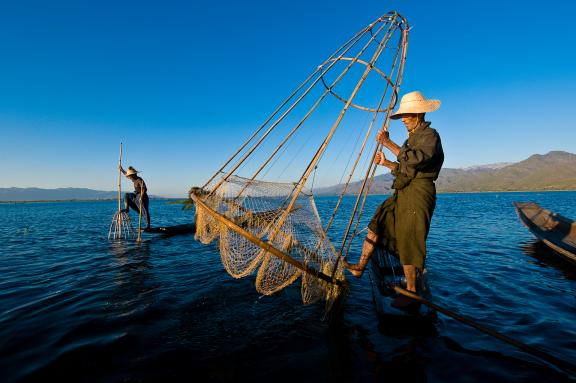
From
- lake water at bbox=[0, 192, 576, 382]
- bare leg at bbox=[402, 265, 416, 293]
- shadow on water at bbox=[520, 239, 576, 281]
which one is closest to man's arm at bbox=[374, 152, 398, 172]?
A: bare leg at bbox=[402, 265, 416, 293]

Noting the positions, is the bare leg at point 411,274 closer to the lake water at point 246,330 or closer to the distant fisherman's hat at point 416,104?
the lake water at point 246,330

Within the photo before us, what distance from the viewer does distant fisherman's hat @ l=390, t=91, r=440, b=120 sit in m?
4.11

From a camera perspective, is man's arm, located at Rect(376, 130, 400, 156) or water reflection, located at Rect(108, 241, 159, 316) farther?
water reflection, located at Rect(108, 241, 159, 316)

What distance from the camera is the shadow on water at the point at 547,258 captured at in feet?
29.4

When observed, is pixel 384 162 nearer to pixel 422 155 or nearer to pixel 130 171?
pixel 422 155

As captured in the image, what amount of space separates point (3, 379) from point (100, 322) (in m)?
1.68

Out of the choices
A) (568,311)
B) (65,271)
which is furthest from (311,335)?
(65,271)

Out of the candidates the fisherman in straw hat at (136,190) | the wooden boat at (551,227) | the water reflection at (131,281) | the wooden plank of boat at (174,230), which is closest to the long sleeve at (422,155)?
the water reflection at (131,281)

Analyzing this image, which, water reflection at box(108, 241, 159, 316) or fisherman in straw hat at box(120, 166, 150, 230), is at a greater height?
Result: fisherman in straw hat at box(120, 166, 150, 230)

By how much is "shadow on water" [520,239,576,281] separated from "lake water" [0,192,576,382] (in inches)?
5.9

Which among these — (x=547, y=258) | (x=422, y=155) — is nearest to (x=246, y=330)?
(x=422, y=155)

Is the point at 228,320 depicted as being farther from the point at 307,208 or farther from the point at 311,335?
the point at 307,208

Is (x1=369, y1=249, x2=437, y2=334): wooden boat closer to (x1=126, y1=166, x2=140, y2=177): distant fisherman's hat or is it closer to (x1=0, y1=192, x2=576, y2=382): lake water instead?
(x1=0, y1=192, x2=576, y2=382): lake water

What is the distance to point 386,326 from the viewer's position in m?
4.81
